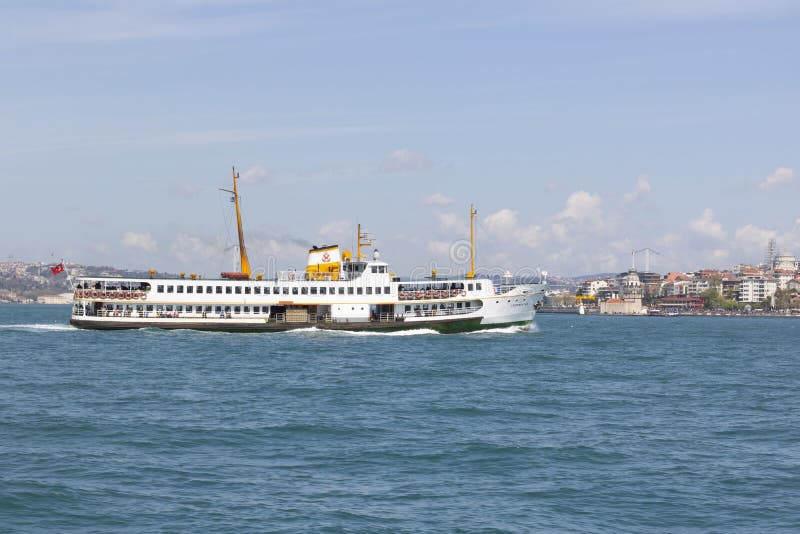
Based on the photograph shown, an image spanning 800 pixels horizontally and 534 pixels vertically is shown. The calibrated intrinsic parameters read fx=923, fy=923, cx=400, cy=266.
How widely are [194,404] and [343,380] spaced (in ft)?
34.2

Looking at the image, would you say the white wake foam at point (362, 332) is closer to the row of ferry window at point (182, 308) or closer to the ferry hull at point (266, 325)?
the ferry hull at point (266, 325)

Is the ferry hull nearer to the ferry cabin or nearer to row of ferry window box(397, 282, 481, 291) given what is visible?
the ferry cabin

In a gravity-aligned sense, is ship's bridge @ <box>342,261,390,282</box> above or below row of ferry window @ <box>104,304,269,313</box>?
above

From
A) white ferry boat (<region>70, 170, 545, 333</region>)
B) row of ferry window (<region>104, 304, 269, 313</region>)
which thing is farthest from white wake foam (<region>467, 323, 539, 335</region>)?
row of ferry window (<region>104, 304, 269, 313</region>)

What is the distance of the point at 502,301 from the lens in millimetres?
78125

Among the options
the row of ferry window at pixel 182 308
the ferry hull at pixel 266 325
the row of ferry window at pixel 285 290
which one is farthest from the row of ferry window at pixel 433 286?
the row of ferry window at pixel 182 308

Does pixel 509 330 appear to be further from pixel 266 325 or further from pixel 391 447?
pixel 391 447

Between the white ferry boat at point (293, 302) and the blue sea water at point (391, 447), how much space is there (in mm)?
21380

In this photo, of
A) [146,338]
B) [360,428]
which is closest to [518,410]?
[360,428]

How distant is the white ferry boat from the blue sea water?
70.1 feet

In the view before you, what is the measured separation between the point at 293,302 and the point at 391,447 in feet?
159

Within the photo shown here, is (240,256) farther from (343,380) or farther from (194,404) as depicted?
(194,404)

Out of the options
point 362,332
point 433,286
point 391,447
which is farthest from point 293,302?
point 391,447

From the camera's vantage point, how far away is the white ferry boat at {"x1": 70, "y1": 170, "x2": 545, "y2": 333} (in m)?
75.8
